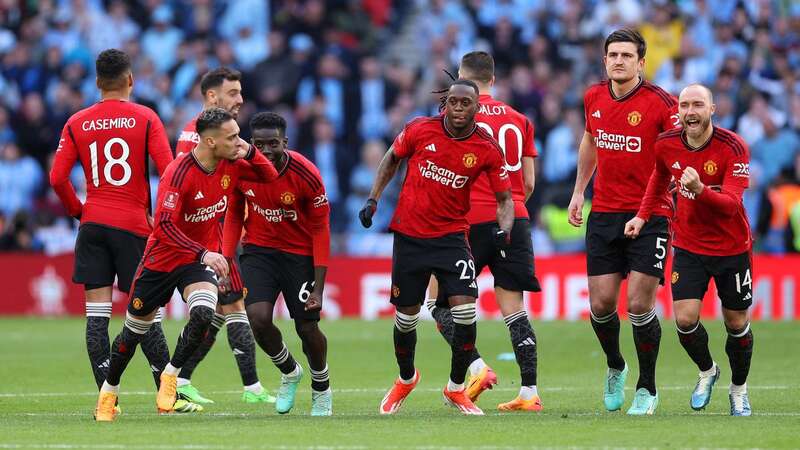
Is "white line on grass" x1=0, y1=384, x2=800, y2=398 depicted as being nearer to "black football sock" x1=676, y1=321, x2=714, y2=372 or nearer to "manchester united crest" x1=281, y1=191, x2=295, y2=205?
"black football sock" x1=676, y1=321, x2=714, y2=372

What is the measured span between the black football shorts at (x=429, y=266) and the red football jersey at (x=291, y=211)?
560 mm

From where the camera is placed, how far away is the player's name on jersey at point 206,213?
10969 mm

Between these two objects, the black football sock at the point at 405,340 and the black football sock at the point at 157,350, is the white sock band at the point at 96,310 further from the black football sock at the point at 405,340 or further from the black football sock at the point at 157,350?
the black football sock at the point at 405,340

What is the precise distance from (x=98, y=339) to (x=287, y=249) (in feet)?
5.40

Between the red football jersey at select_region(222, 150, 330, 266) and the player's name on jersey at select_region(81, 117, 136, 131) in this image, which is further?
the player's name on jersey at select_region(81, 117, 136, 131)

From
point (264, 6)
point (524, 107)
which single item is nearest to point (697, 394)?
point (524, 107)

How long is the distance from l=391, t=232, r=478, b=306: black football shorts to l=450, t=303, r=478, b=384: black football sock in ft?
0.41

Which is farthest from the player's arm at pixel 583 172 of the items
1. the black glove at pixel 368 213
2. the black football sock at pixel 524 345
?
the black glove at pixel 368 213

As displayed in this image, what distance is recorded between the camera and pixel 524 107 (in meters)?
24.9

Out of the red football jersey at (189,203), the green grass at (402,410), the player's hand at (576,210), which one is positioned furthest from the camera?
the player's hand at (576,210)

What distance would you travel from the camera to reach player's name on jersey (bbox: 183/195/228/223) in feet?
36.0

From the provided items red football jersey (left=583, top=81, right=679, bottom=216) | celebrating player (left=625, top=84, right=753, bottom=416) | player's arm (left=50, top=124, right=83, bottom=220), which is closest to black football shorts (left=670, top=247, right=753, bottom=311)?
celebrating player (left=625, top=84, right=753, bottom=416)

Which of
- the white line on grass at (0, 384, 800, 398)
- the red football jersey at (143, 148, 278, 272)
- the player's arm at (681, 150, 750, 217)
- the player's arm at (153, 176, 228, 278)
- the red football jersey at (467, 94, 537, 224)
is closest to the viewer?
the player's arm at (681, 150, 750, 217)

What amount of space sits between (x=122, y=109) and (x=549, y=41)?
15356 millimetres
